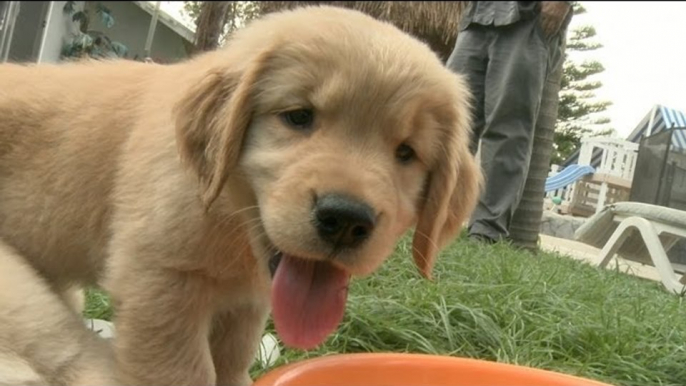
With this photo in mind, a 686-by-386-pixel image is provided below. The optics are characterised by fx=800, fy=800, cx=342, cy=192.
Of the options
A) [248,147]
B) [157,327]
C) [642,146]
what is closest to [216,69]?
[248,147]

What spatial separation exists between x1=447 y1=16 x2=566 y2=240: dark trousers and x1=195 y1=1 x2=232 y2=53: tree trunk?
985mm

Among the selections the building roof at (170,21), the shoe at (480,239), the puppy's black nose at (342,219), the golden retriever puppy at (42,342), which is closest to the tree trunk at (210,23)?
the building roof at (170,21)

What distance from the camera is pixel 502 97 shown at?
11.8 ft

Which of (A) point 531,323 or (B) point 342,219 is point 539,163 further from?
(B) point 342,219

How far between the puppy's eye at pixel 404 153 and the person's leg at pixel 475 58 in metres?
1.35

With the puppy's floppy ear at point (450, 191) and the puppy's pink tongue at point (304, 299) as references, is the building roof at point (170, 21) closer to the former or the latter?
the puppy's floppy ear at point (450, 191)

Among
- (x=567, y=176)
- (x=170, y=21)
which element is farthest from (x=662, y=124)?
(x=170, y=21)

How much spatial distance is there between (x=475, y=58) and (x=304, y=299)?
2054 millimetres

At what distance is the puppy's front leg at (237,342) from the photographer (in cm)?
260

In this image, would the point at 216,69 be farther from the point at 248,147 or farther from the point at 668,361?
the point at 668,361

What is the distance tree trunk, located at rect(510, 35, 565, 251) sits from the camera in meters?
2.99

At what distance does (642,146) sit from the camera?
253 cm

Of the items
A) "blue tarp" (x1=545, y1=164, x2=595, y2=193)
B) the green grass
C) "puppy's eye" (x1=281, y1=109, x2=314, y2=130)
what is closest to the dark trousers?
"blue tarp" (x1=545, y1=164, x2=595, y2=193)

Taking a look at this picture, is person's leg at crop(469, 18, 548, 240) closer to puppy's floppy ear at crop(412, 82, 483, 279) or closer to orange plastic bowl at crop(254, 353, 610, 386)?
puppy's floppy ear at crop(412, 82, 483, 279)
